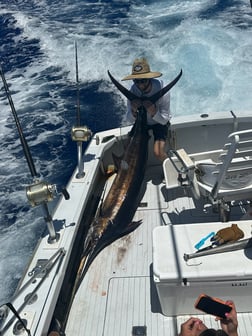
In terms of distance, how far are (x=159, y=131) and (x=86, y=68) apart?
6.31 metres

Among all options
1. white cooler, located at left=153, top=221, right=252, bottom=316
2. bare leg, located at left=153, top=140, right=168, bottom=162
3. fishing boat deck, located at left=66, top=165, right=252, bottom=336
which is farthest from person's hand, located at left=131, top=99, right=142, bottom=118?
white cooler, located at left=153, top=221, right=252, bottom=316

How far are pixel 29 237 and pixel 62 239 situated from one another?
2.30m

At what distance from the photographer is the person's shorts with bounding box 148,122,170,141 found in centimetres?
390

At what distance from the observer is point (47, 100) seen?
8570 millimetres

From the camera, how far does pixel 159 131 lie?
154 inches

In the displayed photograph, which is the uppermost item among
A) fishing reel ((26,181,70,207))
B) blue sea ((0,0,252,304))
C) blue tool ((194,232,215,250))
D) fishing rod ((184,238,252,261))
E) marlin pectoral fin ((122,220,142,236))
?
fishing reel ((26,181,70,207))

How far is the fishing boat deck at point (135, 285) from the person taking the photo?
2.64 metres

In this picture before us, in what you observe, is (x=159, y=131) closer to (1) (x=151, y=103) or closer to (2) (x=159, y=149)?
(2) (x=159, y=149)

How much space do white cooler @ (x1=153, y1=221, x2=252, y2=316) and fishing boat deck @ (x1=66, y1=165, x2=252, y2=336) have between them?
15 centimetres

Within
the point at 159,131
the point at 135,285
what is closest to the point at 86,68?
the point at 159,131

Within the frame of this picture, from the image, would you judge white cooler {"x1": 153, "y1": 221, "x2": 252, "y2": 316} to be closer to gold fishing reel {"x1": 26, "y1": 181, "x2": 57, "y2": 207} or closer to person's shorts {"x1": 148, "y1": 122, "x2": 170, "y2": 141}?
gold fishing reel {"x1": 26, "y1": 181, "x2": 57, "y2": 207}

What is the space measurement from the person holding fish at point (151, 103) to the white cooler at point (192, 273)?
1463mm

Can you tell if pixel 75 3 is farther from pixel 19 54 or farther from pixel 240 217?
pixel 240 217

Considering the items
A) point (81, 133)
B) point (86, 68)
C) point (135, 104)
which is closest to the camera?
point (81, 133)
